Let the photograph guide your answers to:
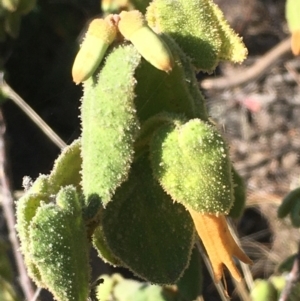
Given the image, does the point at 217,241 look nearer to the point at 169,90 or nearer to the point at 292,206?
the point at 169,90

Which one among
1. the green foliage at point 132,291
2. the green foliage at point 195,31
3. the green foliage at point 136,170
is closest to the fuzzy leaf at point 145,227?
the green foliage at point 136,170

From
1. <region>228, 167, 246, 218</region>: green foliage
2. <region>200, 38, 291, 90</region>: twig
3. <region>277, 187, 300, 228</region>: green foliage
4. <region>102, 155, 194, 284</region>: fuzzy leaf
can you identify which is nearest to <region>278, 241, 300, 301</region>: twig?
<region>277, 187, 300, 228</region>: green foliage

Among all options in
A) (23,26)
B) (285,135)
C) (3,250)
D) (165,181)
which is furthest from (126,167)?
(285,135)

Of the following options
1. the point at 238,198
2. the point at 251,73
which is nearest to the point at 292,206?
the point at 238,198

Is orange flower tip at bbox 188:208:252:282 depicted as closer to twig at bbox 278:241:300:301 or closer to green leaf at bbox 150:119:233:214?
green leaf at bbox 150:119:233:214

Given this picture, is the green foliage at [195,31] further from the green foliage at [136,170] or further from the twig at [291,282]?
the twig at [291,282]

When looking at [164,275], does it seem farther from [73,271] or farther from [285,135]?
[285,135]
